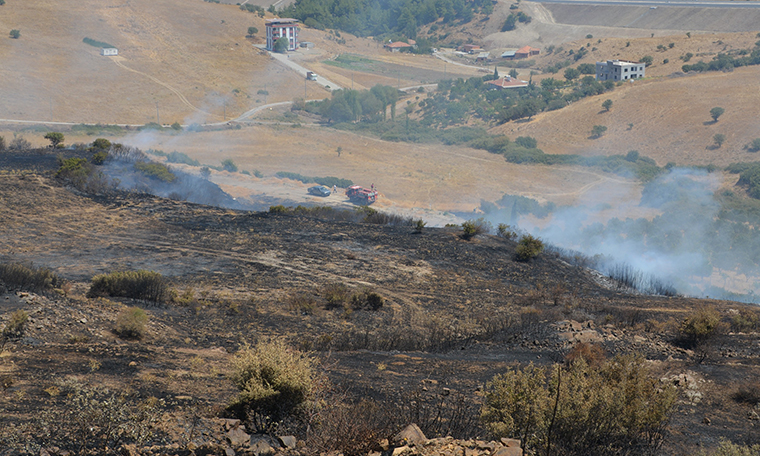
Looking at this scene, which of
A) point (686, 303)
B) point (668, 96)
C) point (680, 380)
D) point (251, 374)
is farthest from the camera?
point (668, 96)

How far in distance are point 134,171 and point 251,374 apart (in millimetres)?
31585

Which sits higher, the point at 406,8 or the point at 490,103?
the point at 406,8

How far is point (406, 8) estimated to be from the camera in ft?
484

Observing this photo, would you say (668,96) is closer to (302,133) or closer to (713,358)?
(302,133)

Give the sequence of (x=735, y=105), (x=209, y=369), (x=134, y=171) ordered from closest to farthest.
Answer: (x=209, y=369)
(x=134, y=171)
(x=735, y=105)

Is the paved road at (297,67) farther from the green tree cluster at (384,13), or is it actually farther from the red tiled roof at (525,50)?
the red tiled roof at (525,50)

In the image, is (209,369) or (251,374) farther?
(209,369)

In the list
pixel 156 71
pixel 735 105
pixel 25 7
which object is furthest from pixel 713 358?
pixel 25 7

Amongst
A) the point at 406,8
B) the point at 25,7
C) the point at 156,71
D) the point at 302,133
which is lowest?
the point at 302,133

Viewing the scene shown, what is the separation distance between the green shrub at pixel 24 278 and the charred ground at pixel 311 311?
71cm

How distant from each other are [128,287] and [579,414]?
14849 mm

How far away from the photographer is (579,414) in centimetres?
995

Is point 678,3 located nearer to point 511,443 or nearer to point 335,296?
point 335,296

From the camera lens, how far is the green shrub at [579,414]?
31.9 feet
